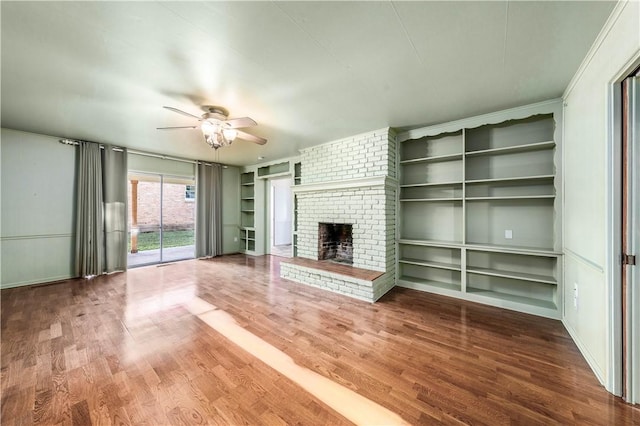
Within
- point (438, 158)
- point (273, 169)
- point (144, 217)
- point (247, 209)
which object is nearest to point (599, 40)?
point (438, 158)

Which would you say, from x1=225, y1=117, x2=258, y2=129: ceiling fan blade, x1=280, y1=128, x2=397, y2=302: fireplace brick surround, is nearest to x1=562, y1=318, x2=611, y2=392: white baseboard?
x1=280, y1=128, x2=397, y2=302: fireplace brick surround

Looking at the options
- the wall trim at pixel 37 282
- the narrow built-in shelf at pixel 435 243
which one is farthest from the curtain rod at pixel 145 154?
the narrow built-in shelf at pixel 435 243

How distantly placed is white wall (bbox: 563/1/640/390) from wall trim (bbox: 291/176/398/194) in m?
1.96

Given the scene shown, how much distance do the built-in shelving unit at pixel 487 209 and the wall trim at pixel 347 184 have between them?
1.78 ft

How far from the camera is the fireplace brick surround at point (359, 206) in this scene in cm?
357

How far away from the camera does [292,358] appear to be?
2.00m

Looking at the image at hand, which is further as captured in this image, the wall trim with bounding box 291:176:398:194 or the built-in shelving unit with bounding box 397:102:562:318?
the wall trim with bounding box 291:176:398:194

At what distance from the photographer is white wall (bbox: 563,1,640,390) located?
155 cm

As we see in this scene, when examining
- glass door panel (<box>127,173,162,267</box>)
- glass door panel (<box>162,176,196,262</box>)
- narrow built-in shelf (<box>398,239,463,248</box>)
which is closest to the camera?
narrow built-in shelf (<box>398,239,463,248</box>)

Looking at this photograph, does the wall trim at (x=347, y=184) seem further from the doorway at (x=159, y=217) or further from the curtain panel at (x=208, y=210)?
the doorway at (x=159, y=217)

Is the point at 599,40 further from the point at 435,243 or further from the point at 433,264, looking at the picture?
the point at 433,264

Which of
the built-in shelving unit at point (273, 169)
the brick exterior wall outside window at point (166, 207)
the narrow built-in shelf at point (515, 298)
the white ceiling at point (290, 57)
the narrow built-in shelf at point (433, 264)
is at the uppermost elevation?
the white ceiling at point (290, 57)

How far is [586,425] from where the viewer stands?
136cm

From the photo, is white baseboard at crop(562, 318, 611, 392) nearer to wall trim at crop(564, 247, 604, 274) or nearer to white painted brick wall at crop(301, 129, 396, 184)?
wall trim at crop(564, 247, 604, 274)
